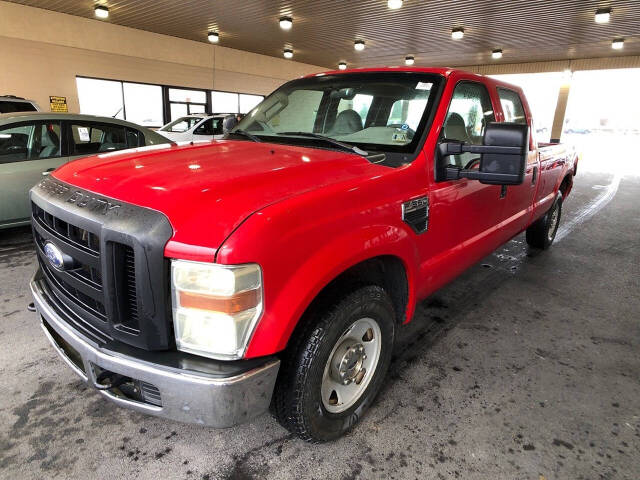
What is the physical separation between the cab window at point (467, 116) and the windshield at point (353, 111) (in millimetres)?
185

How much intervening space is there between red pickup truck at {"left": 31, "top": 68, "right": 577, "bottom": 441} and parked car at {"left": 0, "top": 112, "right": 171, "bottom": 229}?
317 centimetres

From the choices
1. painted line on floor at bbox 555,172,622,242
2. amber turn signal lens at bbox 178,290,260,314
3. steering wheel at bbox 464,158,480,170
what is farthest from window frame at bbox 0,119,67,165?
painted line on floor at bbox 555,172,622,242

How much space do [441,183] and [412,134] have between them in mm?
331

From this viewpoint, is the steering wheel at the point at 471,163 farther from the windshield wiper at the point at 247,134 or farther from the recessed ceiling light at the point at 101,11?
the recessed ceiling light at the point at 101,11

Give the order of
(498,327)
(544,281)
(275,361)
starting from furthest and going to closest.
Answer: (544,281) → (498,327) → (275,361)

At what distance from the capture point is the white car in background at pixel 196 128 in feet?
36.0

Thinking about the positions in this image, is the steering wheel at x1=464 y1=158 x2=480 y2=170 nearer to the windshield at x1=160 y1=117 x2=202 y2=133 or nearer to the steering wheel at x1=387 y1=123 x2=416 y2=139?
the steering wheel at x1=387 y1=123 x2=416 y2=139

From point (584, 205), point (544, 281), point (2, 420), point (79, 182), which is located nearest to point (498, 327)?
point (544, 281)

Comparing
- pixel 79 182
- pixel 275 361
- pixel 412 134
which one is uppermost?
pixel 412 134

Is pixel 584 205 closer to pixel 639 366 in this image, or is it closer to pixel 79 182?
pixel 639 366

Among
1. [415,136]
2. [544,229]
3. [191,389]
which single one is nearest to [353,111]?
[415,136]

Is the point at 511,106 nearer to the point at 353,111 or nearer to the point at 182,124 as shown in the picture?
the point at 353,111

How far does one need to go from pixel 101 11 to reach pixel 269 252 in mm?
13377

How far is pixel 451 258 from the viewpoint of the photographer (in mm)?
2705
